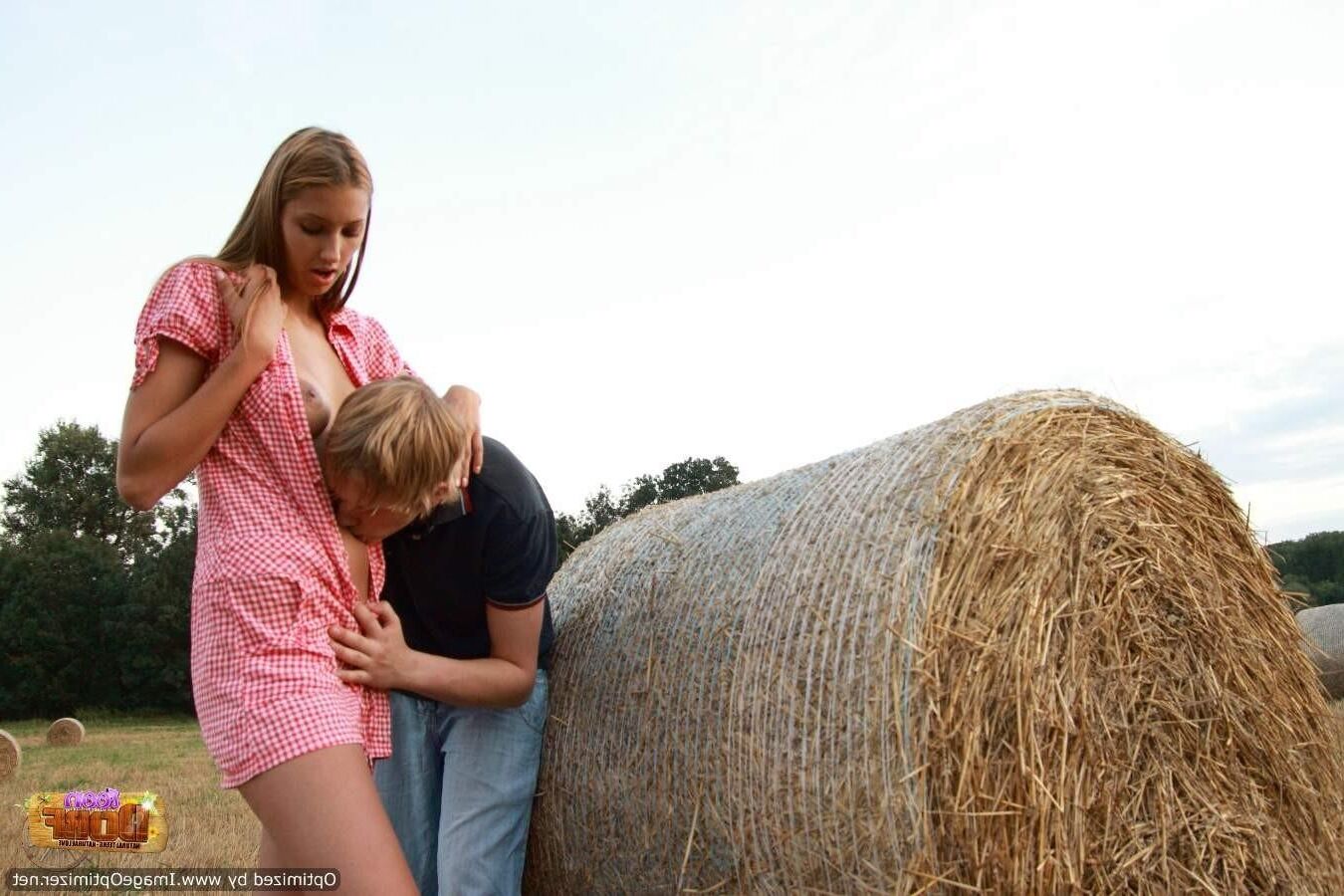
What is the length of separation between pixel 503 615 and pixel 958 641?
1.20 meters

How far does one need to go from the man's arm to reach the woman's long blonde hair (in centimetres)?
92

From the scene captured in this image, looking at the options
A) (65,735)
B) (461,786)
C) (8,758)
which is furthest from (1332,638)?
(65,735)

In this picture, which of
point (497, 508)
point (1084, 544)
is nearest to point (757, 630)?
point (497, 508)

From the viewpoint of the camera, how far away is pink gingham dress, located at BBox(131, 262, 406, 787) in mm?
2359

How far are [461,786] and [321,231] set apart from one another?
162 centimetres

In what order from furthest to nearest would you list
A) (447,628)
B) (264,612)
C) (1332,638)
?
(1332,638) < (447,628) < (264,612)

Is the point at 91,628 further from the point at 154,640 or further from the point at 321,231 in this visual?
the point at 321,231

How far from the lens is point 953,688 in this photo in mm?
2543

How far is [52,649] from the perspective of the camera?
30422 millimetres

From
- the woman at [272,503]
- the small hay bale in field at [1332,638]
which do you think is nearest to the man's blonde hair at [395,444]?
the woman at [272,503]

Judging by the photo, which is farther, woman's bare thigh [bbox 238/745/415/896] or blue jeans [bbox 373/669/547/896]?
blue jeans [bbox 373/669/547/896]

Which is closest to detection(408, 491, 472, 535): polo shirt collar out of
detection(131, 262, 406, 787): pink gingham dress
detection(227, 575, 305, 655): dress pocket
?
detection(131, 262, 406, 787): pink gingham dress

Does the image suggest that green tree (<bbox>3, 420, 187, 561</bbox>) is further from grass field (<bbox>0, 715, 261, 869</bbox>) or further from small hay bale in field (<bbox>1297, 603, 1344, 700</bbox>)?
small hay bale in field (<bbox>1297, 603, 1344, 700</bbox>)

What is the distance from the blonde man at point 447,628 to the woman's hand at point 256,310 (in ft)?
0.86
